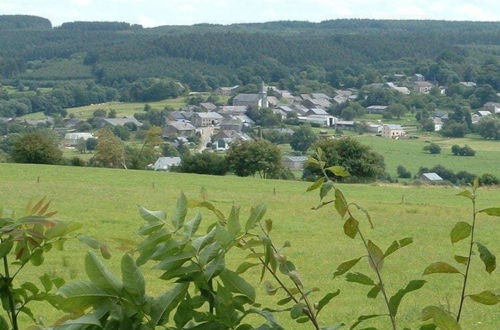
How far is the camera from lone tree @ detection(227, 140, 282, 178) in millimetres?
28219

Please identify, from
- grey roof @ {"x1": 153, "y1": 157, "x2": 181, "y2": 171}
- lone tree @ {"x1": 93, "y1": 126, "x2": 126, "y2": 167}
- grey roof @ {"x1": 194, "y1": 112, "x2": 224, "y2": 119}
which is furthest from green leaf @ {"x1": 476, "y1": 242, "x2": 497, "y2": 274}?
grey roof @ {"x1": 194, "y1": 112, "x2": 224, "y2": 119}

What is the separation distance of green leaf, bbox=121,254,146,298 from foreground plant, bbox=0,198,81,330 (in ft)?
0.60

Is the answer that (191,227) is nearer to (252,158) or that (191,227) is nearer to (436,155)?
(252,158)

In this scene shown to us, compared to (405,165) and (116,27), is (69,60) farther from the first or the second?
(405,165)

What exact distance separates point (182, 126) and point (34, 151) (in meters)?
29.7

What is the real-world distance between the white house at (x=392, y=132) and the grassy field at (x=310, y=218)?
3478 cm

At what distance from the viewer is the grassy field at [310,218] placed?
30.1 ft

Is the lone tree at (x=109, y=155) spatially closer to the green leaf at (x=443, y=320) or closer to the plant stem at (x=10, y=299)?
the plant stem at (x=10, y=299)

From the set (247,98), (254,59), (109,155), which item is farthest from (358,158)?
(254,59)

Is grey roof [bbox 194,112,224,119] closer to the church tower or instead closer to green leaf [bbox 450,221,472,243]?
the church tower

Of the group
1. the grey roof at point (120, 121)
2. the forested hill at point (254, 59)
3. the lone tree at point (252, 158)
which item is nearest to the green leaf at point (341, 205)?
the lone tree at point (252, 158)

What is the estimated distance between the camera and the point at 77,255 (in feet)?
35.0

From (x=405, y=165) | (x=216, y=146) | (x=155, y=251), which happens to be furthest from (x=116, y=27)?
(x=155, y=251)

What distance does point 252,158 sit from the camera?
2828cm
